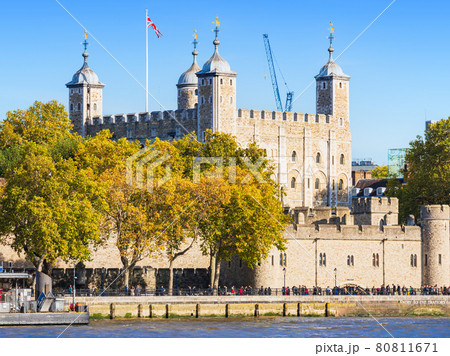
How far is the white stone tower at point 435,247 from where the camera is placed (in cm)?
7562

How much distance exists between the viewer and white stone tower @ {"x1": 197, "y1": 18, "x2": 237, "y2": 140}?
97062 millimetres

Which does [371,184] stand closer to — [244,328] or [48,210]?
[48,210]

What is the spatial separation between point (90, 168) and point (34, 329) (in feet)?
52.4

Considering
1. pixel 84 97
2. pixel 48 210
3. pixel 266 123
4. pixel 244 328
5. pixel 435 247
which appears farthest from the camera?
pixel 84 97

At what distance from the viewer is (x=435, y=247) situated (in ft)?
249

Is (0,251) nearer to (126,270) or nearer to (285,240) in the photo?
(126,270)

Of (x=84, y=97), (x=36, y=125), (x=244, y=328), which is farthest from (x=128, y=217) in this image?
(x=84, y=97)

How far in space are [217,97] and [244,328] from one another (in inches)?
1652

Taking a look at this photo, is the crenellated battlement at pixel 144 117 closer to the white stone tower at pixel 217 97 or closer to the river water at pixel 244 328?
the white stone tower at pixel 217 97

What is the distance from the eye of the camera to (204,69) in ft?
321

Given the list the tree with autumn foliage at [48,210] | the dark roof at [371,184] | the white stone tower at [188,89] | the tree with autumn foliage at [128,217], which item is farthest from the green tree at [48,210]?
the dark roof at [371,184]

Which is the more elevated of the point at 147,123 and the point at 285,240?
the point at 147,123

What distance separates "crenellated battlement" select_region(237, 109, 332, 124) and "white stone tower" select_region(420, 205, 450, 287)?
1046 inches
